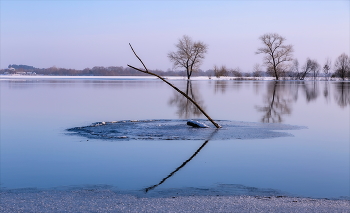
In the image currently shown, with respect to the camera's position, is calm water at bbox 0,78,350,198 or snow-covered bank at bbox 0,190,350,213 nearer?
snow-covered bank at bbox 0,190,350,213

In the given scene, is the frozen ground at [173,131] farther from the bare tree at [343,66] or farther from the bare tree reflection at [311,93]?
the bare tree at [343,66]

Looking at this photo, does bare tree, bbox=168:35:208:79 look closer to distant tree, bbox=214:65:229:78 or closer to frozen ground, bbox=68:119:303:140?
distant tree, bbox=214:65:229:78

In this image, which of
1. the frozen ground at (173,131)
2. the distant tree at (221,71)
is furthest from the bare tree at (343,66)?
the frozen ground at (173,131)

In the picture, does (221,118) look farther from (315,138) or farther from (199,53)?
(199,53)

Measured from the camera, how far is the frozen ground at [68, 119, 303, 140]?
1021 cm

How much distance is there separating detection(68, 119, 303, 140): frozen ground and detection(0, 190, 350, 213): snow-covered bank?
473 centimetres

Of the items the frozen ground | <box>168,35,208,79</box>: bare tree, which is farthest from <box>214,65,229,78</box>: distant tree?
the frozen ground

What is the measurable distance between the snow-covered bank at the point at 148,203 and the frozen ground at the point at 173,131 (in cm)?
473

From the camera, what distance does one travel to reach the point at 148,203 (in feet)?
16.2

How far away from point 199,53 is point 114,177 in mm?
67223

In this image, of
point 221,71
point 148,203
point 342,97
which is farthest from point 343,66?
point 148,203

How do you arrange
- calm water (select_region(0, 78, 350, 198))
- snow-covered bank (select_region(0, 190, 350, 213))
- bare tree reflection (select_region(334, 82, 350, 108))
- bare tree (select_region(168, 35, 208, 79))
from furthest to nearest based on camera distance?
1. bare tree (select_region(168, 35, 208, 79))
2. bare tree reflection (select_region(334, 82, 350, 108))
3. calm water (select_region(0, 78, 350, 198))
4. snow-covered bank (select_region(0, 190, 350, 213))

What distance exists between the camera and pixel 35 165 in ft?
23.0

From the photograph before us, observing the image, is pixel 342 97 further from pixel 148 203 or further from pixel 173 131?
pixel 148 203
